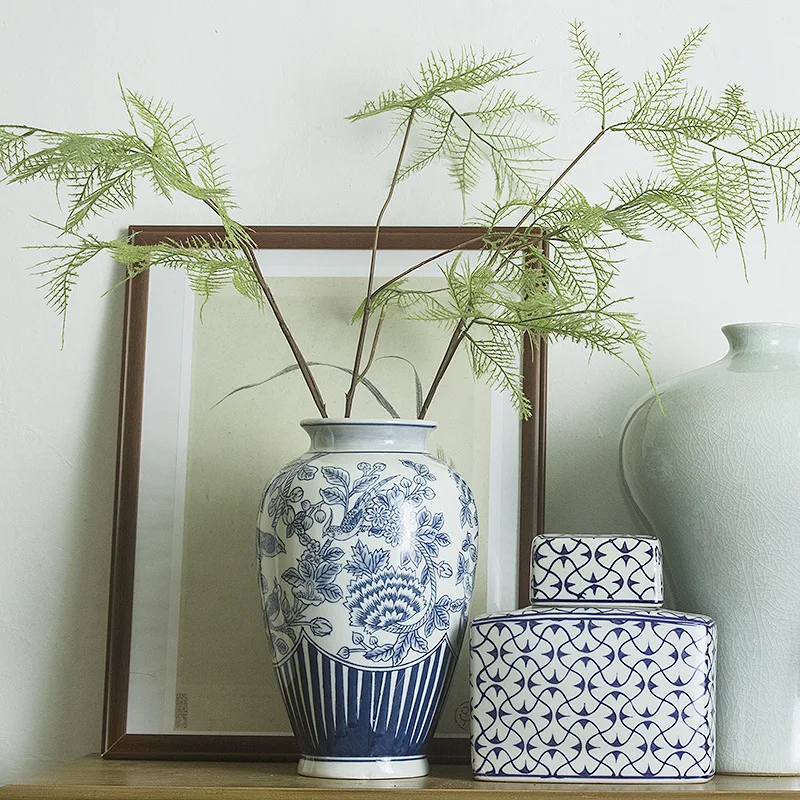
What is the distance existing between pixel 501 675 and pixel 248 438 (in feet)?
1.10

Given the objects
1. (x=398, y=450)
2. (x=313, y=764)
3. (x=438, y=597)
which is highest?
(x=398, y=450)

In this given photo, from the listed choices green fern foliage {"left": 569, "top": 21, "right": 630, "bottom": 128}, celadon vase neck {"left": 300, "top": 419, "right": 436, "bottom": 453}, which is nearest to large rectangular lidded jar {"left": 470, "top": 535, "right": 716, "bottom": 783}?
celadon vase neck {"left": 300, "top": 419, "right": 436, "bottom": 453}

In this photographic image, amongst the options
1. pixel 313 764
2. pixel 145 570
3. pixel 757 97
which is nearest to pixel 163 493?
pixel 145 570

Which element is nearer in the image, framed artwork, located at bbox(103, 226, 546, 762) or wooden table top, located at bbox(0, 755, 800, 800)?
wooden table top, located at bbox(0, 755, 800, 800)

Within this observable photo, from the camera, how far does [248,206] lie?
100 centimetres

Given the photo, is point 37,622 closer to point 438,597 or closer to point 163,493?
point 163,493

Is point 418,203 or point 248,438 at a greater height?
point 418,203

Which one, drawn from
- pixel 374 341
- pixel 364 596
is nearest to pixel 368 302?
pixel 374 341

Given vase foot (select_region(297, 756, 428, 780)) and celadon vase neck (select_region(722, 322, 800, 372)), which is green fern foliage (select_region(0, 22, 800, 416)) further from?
vase foot (select_region(297, 756, 428, 780))

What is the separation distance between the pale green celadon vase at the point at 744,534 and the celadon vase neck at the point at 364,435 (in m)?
0.19

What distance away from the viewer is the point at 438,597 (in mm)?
749

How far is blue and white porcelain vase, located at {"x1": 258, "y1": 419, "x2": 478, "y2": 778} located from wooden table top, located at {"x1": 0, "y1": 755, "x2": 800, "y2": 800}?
36 millimetres

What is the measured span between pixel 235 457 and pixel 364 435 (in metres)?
0.21

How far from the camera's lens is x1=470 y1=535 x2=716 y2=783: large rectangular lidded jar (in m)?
0.72
